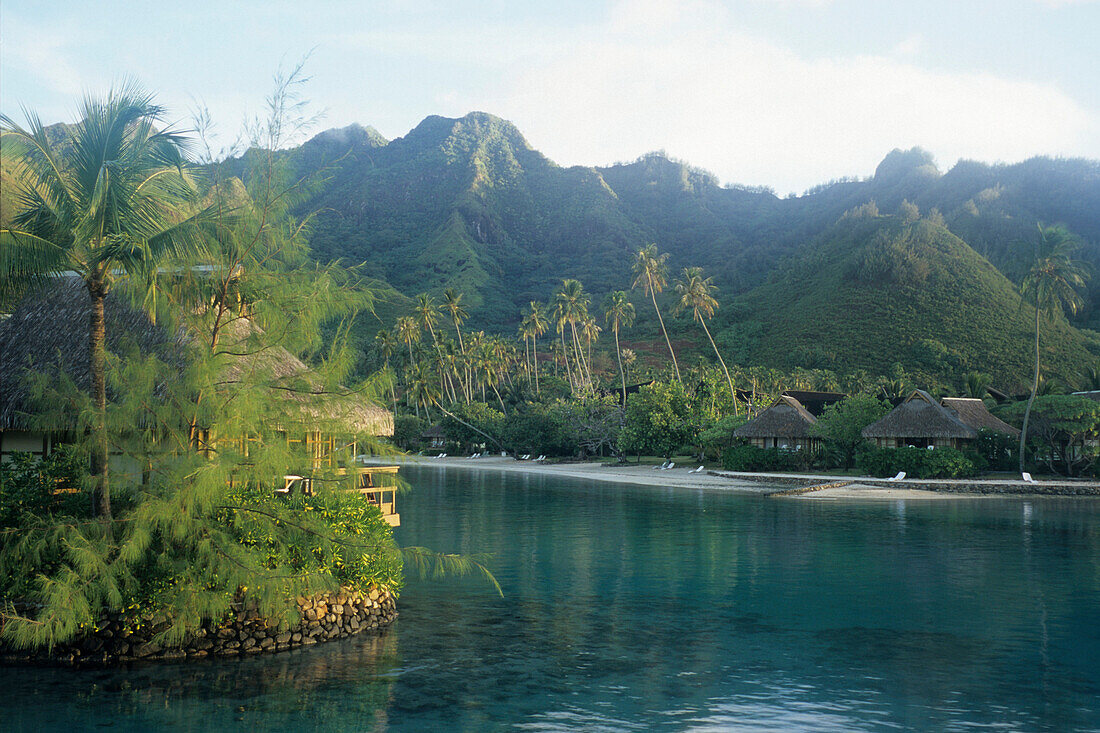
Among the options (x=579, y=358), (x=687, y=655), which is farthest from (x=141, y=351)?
(x=579, y=358)

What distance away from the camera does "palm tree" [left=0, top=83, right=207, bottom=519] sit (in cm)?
1074

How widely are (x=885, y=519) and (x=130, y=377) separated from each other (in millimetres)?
25423

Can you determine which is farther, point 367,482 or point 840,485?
point 840,485

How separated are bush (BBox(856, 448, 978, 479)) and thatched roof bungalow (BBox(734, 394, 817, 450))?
5461mm

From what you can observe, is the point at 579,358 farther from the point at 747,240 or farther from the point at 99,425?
the point at 747,240

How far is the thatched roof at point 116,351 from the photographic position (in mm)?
11875

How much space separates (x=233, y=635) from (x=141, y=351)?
4.74 meters

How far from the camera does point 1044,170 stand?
152 m

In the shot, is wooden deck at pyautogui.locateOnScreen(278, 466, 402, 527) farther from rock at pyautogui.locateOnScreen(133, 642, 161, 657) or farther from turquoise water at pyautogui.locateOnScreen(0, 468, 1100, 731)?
rock at pyautogui.locateOnScreen(133, 642, 161, 657)

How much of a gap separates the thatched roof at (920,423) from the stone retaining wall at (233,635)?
126 ft

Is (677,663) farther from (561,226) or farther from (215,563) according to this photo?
(561,226)

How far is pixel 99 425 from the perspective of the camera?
10633 mm

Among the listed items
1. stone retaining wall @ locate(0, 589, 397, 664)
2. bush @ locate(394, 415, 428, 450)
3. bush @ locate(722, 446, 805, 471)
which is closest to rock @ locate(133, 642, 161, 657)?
stone retaining wall @ locate(0, 589, 397, 664)

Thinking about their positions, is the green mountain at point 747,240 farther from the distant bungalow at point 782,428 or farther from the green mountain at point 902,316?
the distant bungalow at point 782,428
